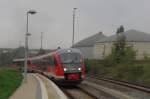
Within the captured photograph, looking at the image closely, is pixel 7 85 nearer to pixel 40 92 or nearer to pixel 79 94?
pixel 79 94

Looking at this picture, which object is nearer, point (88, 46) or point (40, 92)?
point (40, 92)

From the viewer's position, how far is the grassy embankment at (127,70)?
134 ft

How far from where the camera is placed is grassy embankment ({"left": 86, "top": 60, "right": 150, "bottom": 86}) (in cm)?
4081

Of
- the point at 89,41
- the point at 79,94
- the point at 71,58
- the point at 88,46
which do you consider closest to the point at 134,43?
the point at 88,46

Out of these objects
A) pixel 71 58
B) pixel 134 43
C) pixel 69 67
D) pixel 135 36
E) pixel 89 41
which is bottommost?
pixel 69 67

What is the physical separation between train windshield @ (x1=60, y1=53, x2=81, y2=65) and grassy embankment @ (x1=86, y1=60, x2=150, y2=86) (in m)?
6.75

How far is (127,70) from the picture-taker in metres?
48.1

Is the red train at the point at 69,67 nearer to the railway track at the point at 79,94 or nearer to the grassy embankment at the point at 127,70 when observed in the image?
the railway track at the point at 79,94

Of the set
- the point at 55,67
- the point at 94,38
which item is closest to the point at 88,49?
the point at 94,38

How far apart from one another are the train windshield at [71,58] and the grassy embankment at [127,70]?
22.1 ft

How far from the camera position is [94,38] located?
14288 cm

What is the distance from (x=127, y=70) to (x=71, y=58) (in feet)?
59.6

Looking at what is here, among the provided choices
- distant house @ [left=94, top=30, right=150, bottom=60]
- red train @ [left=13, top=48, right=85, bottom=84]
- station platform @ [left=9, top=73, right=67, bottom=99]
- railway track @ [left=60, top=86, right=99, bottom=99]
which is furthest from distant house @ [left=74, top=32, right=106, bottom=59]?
railway track @ [left=60, top=86, right=99, bottom=99]

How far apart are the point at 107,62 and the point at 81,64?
31031mm
